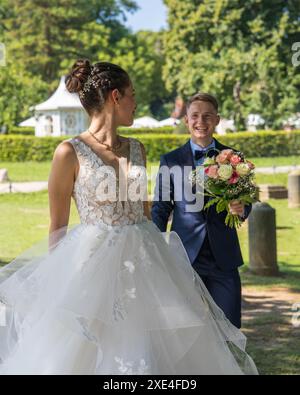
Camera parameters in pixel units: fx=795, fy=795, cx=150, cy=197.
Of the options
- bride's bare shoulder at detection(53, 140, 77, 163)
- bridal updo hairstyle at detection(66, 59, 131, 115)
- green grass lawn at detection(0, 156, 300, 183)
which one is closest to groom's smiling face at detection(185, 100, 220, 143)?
bridal updo hairstyle at detection(66, 59, 131, 115)

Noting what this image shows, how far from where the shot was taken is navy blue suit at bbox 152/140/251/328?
4.96 m

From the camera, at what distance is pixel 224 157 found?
4719 mm

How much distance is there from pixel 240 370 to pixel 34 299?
46.8 inches

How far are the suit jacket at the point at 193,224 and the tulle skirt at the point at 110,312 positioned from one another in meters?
0.67

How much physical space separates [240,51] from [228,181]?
34.1 meters

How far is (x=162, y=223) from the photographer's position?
5.07 meters

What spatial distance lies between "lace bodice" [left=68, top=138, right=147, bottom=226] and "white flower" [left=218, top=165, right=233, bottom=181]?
667mm

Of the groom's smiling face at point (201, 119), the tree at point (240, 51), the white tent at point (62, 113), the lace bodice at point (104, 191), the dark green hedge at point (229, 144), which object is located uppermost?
the tree at point (240, 51)

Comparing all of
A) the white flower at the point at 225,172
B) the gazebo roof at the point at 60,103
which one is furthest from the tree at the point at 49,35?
the white flower at the point at 225,172

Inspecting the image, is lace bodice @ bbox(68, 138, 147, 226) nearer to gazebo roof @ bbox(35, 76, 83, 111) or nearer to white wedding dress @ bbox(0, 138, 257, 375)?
white wedding dress @ bbox(0, 138, 257, 375)

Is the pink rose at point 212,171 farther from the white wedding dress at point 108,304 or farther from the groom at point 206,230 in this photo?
the white wedding dress at point 108,304

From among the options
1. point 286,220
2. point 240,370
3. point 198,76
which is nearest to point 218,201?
point 240,370

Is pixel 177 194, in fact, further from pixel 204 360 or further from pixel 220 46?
pixel 220 46

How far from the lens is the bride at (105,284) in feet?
12.6
